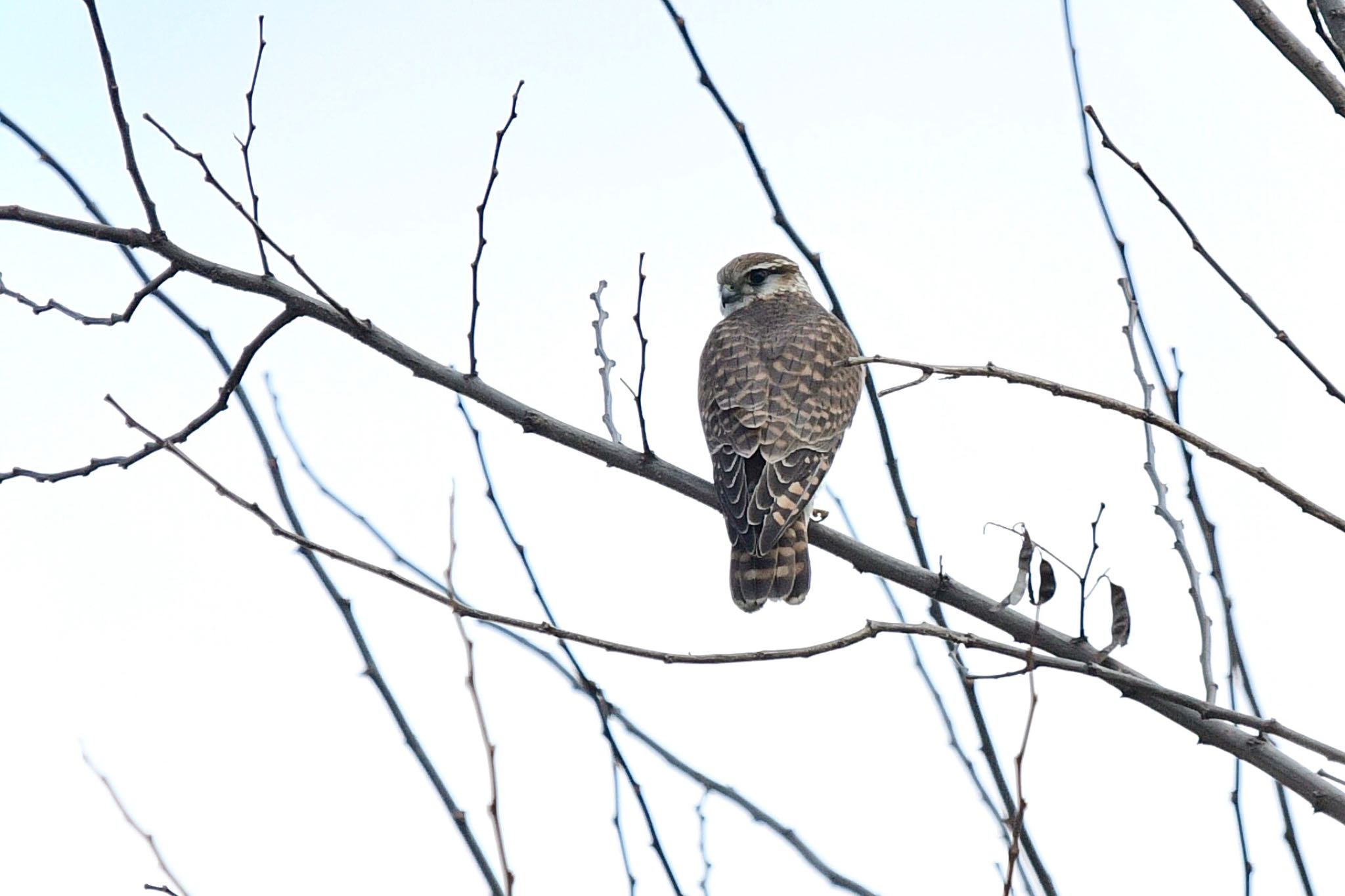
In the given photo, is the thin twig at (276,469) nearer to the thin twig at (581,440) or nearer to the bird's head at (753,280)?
the thin twig at (581,440)

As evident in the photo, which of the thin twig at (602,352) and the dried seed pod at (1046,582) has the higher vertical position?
Result: the thin twig at (602,352)

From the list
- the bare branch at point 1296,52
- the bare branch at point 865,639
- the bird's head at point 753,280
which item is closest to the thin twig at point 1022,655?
the bare branch at point 865,639

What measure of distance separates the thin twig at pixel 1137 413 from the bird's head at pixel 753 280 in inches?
172

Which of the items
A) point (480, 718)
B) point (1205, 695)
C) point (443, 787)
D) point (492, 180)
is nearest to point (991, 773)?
point (1205, 695)

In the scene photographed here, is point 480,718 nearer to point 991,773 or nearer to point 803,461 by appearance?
point 991,773

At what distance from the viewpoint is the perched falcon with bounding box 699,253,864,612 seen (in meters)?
4.68

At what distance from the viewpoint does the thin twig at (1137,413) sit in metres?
2.20

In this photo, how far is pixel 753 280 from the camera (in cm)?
681

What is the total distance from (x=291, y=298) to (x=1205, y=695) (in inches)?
90.8

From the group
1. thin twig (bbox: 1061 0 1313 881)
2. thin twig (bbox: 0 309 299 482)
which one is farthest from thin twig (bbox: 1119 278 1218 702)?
thin twig (bbox: 0 309 299 482)

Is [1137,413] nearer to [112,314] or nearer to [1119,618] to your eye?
[1119,618]

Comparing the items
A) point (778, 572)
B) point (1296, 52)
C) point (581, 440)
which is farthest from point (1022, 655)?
point (778, 572)

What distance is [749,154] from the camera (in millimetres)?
3395

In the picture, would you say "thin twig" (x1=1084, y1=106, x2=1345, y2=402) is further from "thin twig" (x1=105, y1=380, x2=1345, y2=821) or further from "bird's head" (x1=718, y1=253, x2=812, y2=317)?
"bird's head" (x1=718, y1=253, x2=812, y2=317)
